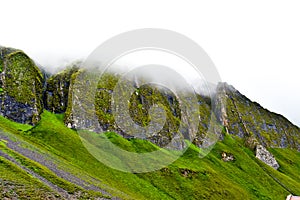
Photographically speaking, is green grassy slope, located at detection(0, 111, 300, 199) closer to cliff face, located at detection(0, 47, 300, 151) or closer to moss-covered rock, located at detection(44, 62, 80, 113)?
cliff face, located at detection(0, 47, 300, 151)

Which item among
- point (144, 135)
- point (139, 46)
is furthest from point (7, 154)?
point (144, 135)

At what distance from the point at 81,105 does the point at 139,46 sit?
8821cm

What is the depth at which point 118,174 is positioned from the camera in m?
107

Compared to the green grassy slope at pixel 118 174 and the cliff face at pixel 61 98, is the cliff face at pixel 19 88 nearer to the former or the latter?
the cliff face at pixel 61 98

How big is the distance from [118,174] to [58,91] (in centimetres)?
8208

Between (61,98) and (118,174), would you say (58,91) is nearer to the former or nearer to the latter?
(61,98)

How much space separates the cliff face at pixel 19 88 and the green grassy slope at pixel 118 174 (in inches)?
245

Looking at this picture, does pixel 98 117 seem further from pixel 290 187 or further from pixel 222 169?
pixel 290 187

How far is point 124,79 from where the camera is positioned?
190 m

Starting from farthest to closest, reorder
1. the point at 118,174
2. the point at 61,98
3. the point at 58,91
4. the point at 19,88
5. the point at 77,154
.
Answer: the point at 58,91 < the point at 61,98 < the point at 19,88 < the point at 77,154 < the point at 118,174

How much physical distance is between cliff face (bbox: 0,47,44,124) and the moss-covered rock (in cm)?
587

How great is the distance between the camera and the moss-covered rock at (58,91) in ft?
531

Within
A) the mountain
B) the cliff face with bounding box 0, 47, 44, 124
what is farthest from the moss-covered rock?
the cliff face with bounding box 0, 47, 44, 124

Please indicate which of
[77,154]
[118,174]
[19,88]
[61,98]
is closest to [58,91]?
[61,98]
